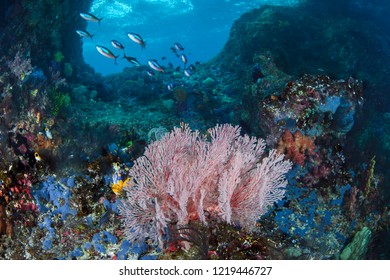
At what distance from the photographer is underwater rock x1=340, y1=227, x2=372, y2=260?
451 cm

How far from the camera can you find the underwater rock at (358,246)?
14.8 ft

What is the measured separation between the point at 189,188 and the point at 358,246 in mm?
3340

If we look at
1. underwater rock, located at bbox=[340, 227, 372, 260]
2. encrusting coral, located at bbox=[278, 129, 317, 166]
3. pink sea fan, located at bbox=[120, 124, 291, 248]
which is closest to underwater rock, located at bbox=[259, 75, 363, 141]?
encrusting coral, located at bbox=[278, 129, 317, 166]

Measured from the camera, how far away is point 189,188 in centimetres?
311

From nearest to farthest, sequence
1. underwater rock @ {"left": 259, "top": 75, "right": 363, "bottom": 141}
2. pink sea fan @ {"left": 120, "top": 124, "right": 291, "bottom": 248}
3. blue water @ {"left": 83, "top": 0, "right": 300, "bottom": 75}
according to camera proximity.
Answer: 1. pink sea fan @ {"left": 120, "top": 124, "right": 291, "bottom": 248}
2. underwater rock @ {"left": 259, "top": 75, "right": 363, "bottom": 141}
3. blue water @ {"left": 83, "top": 0, "right": 300, "bottom": 75}

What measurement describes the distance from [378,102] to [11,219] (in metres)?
15.9

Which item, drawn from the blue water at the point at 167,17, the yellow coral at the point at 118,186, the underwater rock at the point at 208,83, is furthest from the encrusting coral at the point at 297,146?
the blue water at the point at 167,17

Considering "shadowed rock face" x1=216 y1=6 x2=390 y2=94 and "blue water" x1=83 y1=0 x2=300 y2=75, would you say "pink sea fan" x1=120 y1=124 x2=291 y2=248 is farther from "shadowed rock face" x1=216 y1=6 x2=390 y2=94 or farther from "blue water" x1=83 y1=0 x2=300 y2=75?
"blue water" x1=83 y1=0 x2=300 y2=75

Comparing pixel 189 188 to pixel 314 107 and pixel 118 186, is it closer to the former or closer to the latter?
pixel 118 186

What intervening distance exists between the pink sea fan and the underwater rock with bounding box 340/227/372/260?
1.98m

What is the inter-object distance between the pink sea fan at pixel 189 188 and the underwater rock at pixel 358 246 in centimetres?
198

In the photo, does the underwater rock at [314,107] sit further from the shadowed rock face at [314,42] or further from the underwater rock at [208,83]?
the shadowed rock face at [314,42]
